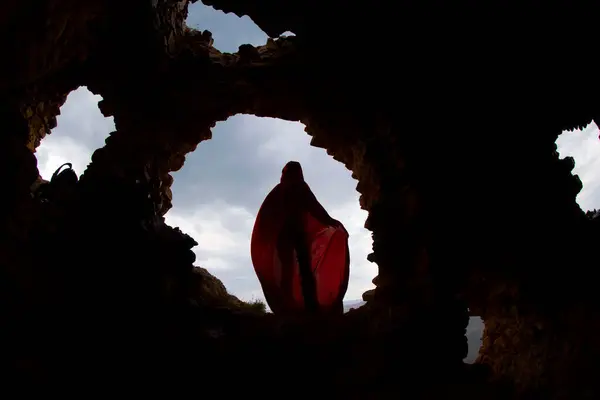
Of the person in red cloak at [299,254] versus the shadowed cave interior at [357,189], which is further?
the person in red cloak at [299,254]

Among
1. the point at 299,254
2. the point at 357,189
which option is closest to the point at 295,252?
the point at 299,254

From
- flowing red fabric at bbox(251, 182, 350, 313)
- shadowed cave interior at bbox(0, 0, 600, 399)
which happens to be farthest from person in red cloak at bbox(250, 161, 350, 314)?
shadowed cave interior at bbox(0, 0, 600, 399)

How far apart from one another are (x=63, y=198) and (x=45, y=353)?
6.14ft

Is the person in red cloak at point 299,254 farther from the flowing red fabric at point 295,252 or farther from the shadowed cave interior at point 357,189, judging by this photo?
the shadowed cave interior at point 357,189

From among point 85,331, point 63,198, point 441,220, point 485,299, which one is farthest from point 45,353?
point 485,299

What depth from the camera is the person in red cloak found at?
6816mm

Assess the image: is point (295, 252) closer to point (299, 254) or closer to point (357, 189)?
point (299, 254)

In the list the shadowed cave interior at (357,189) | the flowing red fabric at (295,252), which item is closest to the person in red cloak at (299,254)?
the flowing red fabric at (295,252)

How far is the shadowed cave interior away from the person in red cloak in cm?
49

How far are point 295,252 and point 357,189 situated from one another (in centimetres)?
185

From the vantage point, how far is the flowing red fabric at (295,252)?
6.86m

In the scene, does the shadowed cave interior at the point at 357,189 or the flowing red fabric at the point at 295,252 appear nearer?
the shadowed cave interior at the point at 357,189

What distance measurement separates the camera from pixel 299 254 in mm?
6934

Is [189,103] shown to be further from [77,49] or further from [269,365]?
[269,365]
